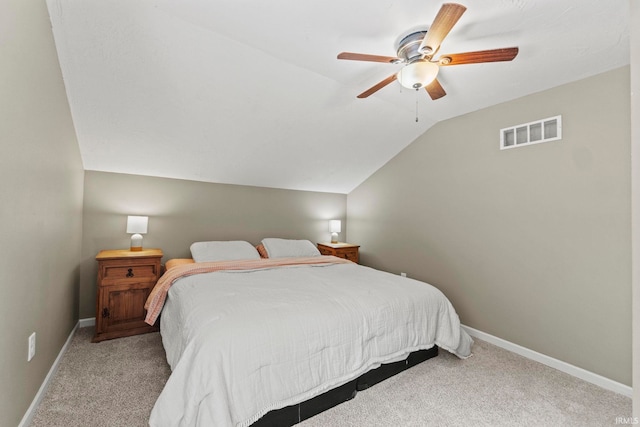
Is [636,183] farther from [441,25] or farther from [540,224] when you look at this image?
[540,224]

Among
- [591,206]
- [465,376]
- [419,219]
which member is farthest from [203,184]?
[591,206]

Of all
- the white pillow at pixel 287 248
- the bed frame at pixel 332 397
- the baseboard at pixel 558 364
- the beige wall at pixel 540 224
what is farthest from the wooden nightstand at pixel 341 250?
the bed frame at pixel 332 397

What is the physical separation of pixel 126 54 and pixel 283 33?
1.11 metres

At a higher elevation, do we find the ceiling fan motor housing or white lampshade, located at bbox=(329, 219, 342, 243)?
the ceiling fan motor housing

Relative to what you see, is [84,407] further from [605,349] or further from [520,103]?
[520,103]

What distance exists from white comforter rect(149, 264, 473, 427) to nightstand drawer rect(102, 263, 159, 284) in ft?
2.21

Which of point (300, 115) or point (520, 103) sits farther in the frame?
point (300, 115)

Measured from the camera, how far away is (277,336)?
5.42 feet

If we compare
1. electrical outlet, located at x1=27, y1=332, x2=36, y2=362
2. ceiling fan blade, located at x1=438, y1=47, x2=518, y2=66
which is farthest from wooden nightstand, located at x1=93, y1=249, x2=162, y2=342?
ceiling fan blade, located at x1=438, y1=47, x2=518, y2=66

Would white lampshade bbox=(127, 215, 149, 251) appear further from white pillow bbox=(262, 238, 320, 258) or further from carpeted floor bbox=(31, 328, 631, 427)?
white pillow bbox=(262, 238, 320, 258)

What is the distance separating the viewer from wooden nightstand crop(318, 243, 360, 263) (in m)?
4.30

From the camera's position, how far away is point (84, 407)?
1.81 meters

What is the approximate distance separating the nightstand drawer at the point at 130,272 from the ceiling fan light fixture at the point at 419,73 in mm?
2843

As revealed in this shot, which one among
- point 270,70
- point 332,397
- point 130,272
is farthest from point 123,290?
point 270,70
